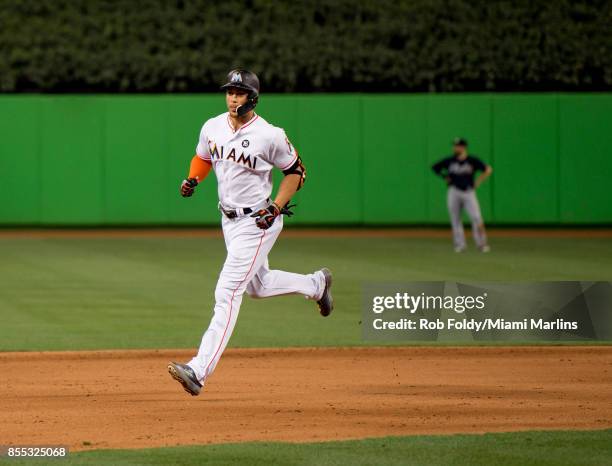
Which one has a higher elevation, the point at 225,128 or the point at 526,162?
the point at 225,128

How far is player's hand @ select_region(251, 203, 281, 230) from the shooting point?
29.8 feet

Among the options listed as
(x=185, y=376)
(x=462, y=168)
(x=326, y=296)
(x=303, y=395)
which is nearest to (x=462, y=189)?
(x=462, y=168)

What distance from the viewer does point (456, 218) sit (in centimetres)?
2361

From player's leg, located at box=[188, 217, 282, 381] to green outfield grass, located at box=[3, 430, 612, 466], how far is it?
1.18 metres

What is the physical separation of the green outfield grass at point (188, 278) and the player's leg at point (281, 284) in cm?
226

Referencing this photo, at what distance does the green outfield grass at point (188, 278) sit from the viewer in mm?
13422

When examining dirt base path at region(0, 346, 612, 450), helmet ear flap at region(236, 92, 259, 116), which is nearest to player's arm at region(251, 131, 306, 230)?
helmet ear flap at region(236, 92, 259, 116)

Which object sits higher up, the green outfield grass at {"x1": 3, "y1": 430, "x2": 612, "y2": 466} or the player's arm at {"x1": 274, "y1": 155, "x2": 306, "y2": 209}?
the player's arm at {"x1": 274, "y1": 155, "x2": 306, "y2": 209}

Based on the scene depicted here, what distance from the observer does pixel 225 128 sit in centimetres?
933

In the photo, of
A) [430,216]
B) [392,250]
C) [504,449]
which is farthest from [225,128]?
[430,216]

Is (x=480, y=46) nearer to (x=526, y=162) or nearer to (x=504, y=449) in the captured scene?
(x=526, y=162)

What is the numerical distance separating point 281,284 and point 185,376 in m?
1.54

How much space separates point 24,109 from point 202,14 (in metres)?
5.11

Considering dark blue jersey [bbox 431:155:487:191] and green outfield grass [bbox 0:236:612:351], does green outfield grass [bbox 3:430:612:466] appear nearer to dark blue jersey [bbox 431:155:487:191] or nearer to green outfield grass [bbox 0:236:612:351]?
green outfield grass [bbox 0:236:612:351]
